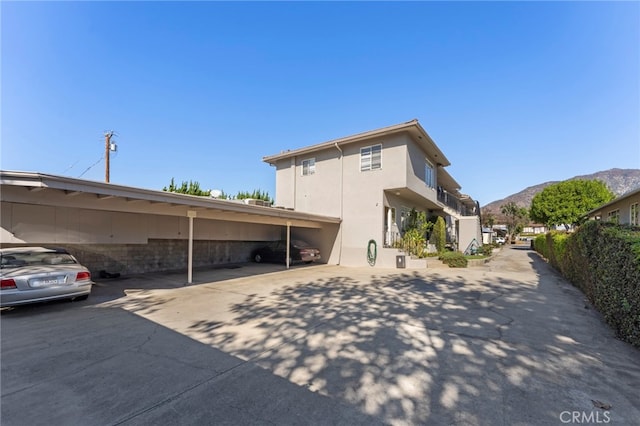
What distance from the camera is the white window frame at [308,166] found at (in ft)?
57.9

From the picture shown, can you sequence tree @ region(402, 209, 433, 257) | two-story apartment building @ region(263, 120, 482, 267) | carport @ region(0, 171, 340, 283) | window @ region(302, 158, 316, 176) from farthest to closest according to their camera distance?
window @ region(302, 158, 316, 176)
tree @ region(402, 209, 433, 257)
two-story apartment building @ region(263, 120, 482, 267)
carport @ region(0, 171, 340, 283)

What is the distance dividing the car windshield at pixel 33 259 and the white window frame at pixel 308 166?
501 inches

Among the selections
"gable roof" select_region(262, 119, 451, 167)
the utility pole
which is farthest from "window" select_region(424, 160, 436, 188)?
the utility pole

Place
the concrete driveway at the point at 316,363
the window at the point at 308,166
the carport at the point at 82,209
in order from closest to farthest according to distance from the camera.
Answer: the concrete driveway at the point at 316,363 → the carport at the point at 82,209 → the window at the point at 308,166

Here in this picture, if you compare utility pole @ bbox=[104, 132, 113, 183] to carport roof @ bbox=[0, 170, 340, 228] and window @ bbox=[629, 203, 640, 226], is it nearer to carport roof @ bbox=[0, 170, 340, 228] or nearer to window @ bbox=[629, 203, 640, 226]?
carport roof @ bbox=[0, 170, 340, 228]

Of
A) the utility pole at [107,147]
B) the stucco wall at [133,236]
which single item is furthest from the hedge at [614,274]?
the utility pole at [107,147]

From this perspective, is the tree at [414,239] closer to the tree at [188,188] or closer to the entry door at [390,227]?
the entry door at [390,227]

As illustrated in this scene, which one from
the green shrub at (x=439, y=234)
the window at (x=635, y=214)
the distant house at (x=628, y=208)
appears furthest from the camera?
the green shrub at (x=439, y=234)

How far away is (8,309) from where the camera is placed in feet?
21.3

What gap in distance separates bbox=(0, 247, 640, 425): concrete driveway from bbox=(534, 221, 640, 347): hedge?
364mm

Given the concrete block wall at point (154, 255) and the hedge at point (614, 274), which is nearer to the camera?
the hedge at point (614, 274)

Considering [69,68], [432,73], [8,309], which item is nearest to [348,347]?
[8,309]

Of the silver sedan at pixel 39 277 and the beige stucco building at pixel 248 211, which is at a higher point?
the beige stucco building at pixel 248 211

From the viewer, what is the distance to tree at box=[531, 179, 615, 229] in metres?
31.5
